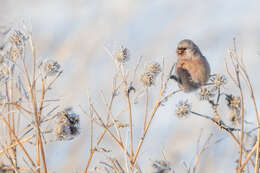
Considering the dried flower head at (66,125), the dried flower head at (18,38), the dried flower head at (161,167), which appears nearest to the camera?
the dried flower head at (161,167)

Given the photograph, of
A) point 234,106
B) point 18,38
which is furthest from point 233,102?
point 18,38

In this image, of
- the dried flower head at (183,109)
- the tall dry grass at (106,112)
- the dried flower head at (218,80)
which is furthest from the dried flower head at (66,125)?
the dried flower head at (218,80)

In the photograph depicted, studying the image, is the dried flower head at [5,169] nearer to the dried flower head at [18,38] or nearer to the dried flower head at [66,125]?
the dried flower head at [66,125]

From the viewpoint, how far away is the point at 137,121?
106 inches

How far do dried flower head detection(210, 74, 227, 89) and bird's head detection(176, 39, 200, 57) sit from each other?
0.13m

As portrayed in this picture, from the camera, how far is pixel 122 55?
64.5 inches

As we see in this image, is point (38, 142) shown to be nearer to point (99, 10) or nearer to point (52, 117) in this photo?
point (52, 117)

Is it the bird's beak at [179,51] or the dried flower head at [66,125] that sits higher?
the bird's beak at [179,51]

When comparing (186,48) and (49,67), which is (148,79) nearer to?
(186,48)

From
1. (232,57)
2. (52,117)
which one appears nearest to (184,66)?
(232,57)

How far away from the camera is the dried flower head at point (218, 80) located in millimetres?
1668

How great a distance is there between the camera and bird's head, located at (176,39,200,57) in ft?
5.67

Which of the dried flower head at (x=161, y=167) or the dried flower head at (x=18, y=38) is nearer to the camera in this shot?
the dried flower head at (x=161, y=167)

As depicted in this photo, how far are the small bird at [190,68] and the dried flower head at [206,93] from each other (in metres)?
0.02
